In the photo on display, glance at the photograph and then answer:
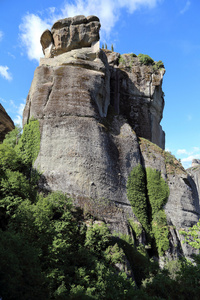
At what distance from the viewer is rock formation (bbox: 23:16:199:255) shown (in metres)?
20.6

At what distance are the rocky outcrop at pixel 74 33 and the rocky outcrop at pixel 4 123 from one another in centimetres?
888

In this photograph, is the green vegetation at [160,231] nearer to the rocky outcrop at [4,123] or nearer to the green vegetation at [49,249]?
the green vegetation at [49,249]

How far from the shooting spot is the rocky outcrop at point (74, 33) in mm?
27969

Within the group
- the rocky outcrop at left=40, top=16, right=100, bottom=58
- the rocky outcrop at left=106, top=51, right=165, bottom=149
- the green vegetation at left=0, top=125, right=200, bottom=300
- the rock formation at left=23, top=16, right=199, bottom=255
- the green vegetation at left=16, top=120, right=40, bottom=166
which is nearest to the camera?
the green vegetation at left=0, top=125, right=200, bottom=300

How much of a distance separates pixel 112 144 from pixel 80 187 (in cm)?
524

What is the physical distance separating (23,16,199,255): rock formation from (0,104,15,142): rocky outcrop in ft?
20.9

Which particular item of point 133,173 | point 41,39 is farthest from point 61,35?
point 133,173

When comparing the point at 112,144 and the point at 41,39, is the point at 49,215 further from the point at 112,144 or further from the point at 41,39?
the point at 41,39

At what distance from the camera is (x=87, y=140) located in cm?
2203

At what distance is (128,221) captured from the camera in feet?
68.9

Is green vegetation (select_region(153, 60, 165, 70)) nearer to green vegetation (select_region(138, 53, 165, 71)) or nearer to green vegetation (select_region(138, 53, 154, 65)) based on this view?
green vegetation (select_region(138, 53, 165, 71))

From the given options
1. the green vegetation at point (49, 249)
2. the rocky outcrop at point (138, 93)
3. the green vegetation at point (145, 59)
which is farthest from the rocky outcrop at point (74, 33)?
the green vegetation at point (49, 249)

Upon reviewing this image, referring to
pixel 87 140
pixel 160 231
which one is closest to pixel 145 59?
pixel 87 140

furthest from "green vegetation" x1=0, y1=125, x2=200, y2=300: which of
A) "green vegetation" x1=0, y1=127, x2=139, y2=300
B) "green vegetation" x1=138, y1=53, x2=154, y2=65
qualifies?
"green vegetation" x1=138, y1=53, x2=154, y2=65
